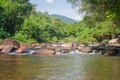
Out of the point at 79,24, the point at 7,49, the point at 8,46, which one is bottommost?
the point at 7,49

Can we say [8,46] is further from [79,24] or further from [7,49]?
[79,24]


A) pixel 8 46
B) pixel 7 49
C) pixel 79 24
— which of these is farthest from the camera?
pixel 79 24

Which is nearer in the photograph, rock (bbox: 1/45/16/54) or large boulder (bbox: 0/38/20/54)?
rock (bbox: 1/45/16/54)

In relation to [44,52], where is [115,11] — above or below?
above

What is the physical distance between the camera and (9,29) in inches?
2410

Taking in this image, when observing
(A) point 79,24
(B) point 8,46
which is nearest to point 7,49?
(B) point 8,46

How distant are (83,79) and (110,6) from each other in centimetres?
1474

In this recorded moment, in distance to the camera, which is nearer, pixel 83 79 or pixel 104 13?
pixel 83 79

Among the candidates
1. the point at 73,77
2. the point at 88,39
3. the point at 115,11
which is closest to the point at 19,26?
the point at 88,39

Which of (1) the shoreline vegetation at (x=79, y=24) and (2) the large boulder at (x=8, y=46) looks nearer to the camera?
(1) the shoreline vegetation at (x=79, y=24)

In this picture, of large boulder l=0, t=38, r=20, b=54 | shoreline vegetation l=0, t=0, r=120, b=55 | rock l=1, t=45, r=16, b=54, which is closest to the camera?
shoreline vegetation l=0, t=0, r=120, b=55

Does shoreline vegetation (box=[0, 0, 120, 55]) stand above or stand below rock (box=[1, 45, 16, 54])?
above

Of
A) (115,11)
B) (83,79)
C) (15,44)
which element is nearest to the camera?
(83,79)

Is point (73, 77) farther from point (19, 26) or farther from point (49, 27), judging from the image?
point (49, 27)
